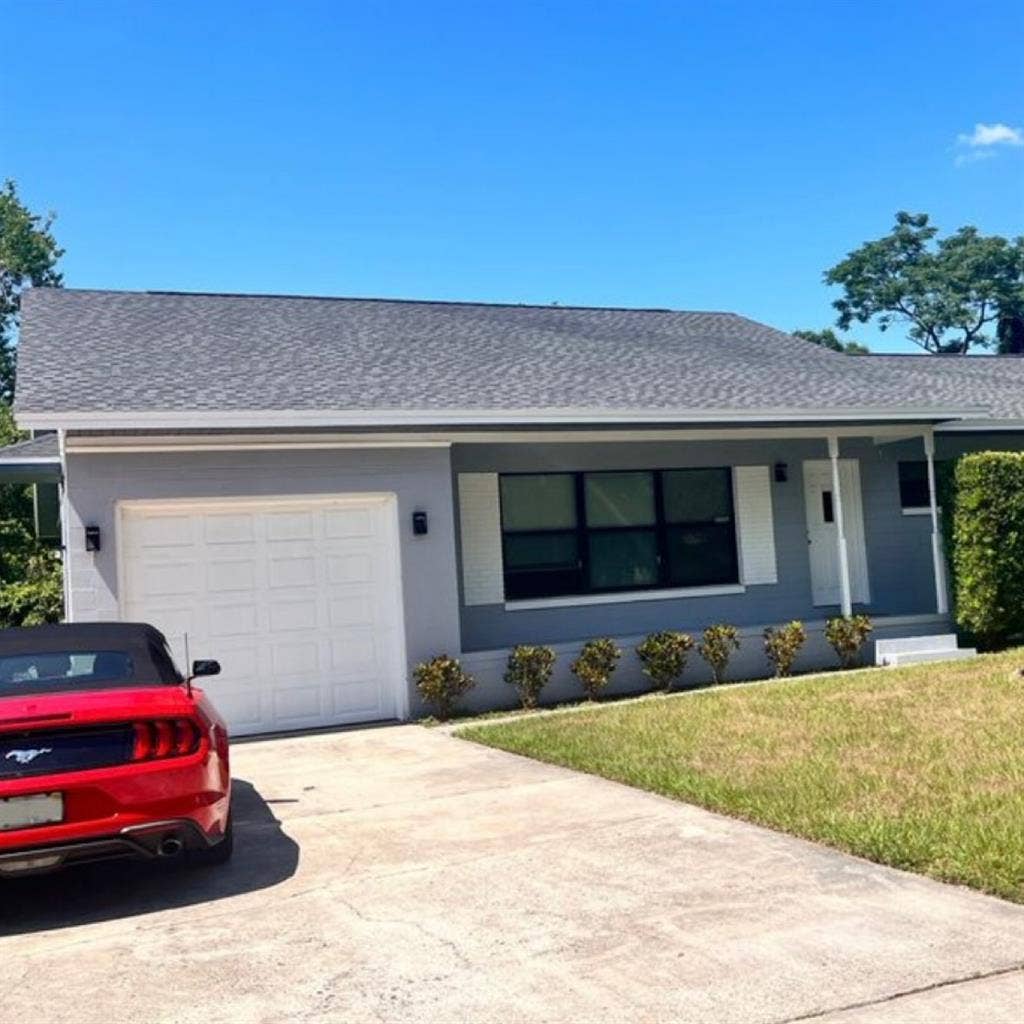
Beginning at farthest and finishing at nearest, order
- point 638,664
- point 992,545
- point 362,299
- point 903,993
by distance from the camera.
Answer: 1. point 362,299
2. point 992,545
3. point 638,664
4. point 903,993

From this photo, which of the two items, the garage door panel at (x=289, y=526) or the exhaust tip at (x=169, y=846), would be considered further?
the garage door panel at (x=289, y=526)

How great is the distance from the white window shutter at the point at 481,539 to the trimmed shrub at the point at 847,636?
4028 mm

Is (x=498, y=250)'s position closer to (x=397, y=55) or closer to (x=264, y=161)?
(x=264, y=161)

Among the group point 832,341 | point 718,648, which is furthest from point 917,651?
point 832,341

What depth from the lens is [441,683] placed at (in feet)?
34.7

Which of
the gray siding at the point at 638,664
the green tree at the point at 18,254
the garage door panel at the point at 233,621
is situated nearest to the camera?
the garage door panel at the point at 233,621

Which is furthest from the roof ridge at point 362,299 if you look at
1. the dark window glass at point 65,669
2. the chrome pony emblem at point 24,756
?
the chrome pony emblem at point 24,756

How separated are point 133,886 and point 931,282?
1903 inches

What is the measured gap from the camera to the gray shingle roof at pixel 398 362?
10484 mm

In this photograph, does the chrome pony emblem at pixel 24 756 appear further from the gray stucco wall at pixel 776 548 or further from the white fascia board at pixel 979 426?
the white fascia board at pixel 979 426

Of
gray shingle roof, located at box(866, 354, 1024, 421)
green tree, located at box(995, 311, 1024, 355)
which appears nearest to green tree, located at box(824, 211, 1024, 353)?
green tree, located at box(995, 311, 1024, 355)

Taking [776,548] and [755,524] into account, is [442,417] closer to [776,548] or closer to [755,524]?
[755,524]

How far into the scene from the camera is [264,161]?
19.2 metres

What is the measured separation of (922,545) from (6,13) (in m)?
14.5
